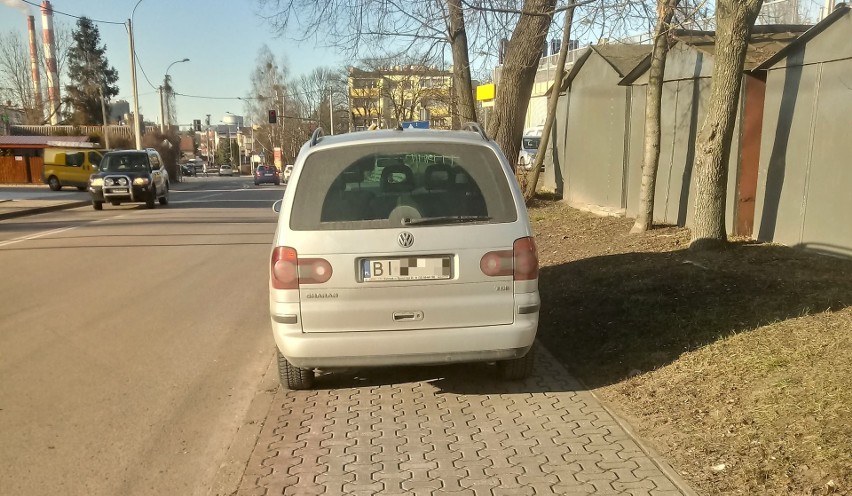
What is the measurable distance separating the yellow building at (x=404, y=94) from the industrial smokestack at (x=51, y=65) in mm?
29038

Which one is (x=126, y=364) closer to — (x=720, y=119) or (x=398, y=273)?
(x=398, y=273)

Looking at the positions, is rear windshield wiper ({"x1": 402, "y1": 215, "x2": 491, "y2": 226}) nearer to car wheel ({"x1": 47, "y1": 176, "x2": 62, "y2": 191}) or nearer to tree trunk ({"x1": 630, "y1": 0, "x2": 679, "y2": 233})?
tree trunk ({"x1": 630, "y1": 0, "x2": 679, "y2": 233})

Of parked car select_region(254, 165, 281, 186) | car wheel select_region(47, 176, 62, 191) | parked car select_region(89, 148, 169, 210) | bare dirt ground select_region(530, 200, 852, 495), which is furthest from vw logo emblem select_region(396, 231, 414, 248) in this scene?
parked car select_region(254, 165, 281, 186)

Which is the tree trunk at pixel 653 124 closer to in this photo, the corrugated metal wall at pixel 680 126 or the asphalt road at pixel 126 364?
the corrugated metal wall at pixel 680 126

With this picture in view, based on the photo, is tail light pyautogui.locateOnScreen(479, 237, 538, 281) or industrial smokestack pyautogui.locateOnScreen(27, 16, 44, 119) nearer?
tail light pyautogui.locateOnScreen(479, 237, 538, 281)

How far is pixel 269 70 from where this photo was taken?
82312 millimetres

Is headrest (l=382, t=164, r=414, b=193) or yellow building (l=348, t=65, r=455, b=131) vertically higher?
yellow building (l=348, t=65, r=455, b=131)

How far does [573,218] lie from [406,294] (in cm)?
978

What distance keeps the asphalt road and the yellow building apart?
8586mm

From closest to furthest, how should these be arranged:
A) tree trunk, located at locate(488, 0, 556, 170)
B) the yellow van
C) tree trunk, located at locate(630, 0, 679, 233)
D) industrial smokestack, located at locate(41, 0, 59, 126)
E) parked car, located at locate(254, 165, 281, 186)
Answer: tree trunk, located at locate(630, 0, 679, 233) → tree trunk, located at locate(488, 0, 556, 170) → the yellow van → parked car, located at locate(254, 165, 281, 186) → industrial smokestack, located at locate(41, 0, 59, 126)

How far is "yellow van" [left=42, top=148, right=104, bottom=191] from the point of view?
36.5 metres

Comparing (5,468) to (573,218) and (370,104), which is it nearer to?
(573,218)

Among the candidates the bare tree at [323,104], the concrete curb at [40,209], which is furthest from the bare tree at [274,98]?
the concrete curb at [40,209]

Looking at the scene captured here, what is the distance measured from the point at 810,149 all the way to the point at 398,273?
5.81m
